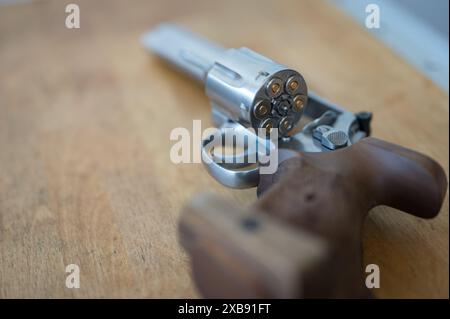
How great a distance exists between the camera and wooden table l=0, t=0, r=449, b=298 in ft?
2.59

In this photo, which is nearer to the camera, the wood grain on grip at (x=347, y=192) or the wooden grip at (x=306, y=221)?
the wooden grip at (x=306, y=221)

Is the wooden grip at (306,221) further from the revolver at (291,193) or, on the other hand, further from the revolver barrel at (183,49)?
the revolver barrel at (183,49)

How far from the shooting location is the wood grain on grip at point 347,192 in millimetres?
616

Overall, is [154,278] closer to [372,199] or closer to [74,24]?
[372,199]

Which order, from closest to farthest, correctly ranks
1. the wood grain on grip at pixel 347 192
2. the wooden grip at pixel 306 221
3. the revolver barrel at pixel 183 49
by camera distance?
the wooden grip at pixel 306 221, the wood grain on grip at pixel 347 192, the revolver barrel at pixel 183 49

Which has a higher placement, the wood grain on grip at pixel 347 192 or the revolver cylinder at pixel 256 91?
the revolver cylinder at pixel 256 91

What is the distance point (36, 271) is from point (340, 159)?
1.62 feet

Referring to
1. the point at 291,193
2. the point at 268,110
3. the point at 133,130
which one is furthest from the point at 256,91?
the point at 133,130

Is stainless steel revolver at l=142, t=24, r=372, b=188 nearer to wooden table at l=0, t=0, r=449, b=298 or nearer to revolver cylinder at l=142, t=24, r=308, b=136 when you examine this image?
revolver cylinder at l=142, t=24, r=308, b=136

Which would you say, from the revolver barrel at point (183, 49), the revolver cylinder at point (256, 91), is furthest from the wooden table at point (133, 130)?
the revolver cylinder at point (256, 91)

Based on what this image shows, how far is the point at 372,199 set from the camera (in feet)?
2.30

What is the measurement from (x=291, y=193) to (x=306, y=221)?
0.04 m

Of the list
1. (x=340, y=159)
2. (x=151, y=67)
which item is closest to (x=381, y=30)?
(x=151, y=67)

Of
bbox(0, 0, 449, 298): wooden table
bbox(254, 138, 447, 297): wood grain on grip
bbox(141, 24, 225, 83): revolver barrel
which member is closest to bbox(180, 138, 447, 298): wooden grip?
bbox(254, 138, 447, 297): wood grain on grip
